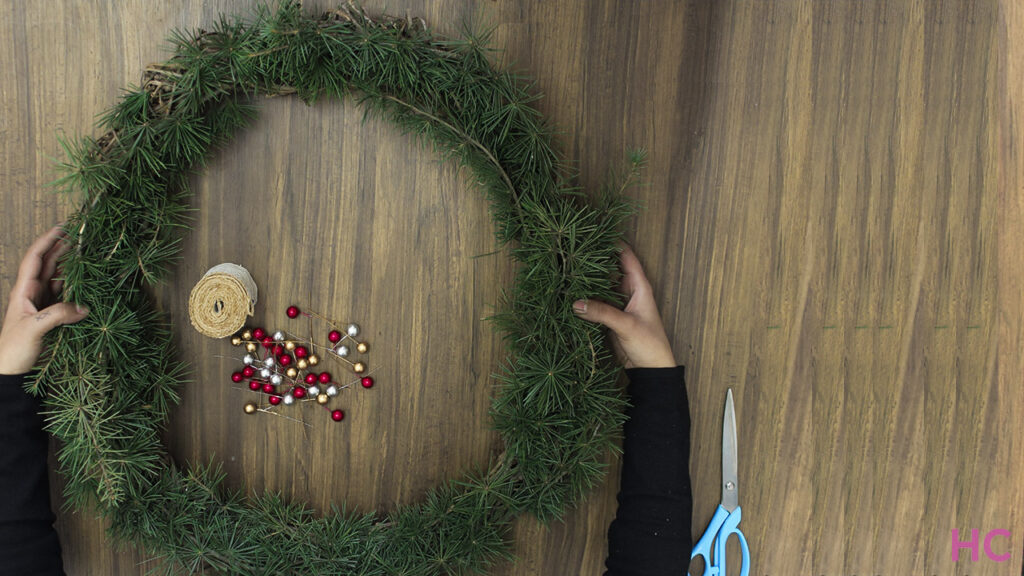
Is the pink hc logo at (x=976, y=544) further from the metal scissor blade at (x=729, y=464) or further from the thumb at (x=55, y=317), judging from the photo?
the thumb at (x=55, y=317)

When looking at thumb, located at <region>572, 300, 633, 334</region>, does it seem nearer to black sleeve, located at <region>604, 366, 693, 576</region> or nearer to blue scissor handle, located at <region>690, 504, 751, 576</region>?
black sleeve, located at <region>604, 366, 693, 576</region>

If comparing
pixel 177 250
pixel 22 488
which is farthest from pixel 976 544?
pixel 22 488

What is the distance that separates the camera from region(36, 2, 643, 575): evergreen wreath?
2.75ft

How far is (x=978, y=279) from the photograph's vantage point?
1029mm

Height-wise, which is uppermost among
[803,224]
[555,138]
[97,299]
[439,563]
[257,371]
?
[555,138]

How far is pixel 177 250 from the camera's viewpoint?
0.92 meters

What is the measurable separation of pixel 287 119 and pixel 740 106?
77 cm

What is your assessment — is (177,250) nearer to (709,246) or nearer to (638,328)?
(638,328)

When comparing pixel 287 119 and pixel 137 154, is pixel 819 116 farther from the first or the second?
pixel 137 154

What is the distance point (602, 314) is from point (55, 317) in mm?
804

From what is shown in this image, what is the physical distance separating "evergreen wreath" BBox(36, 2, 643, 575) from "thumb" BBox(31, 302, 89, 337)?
15 mm

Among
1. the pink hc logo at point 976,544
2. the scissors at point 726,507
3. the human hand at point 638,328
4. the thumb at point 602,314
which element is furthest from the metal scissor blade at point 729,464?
the pink hc logo at point 976,544

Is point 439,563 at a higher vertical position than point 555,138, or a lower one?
lower

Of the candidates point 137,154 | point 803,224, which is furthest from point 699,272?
point 137,154
